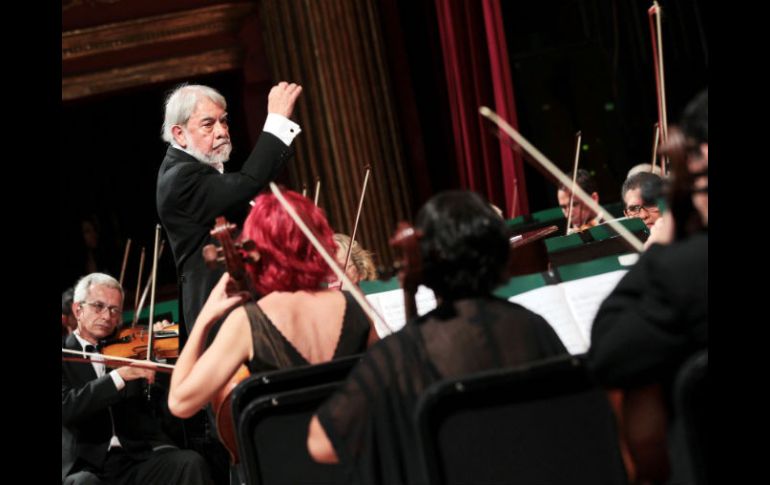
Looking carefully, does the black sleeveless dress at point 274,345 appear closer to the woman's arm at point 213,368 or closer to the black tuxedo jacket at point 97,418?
the woman's arm at point 213,368

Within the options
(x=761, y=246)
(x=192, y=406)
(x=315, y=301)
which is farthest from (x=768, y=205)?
(x=192, y=406)

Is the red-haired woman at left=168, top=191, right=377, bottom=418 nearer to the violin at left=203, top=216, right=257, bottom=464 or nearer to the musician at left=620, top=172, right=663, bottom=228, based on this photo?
the violin at left=203, top=216, right=257, bottom=464

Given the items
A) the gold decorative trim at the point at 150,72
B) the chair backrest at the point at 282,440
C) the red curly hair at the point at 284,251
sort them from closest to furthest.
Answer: the chair backrest at the point at 282,440
the red curly hair at the point at 284,251
the gold decorative trim at the point at 150,72

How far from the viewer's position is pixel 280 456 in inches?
65.6

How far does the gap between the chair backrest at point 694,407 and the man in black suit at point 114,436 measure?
1.62 m

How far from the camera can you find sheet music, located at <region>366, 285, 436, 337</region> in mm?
2357

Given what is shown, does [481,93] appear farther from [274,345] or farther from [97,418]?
[274,345]

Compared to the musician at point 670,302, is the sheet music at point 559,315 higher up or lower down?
lower down

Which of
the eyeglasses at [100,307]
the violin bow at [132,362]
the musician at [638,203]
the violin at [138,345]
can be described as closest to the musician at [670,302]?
the violin bow at [132,362]

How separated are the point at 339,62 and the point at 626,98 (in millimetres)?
1516

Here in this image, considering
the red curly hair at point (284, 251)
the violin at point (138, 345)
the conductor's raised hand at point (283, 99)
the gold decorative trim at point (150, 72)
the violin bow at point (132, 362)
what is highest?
the gold decorative trim at point (150, 72)

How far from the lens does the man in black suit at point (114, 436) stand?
2693 mm

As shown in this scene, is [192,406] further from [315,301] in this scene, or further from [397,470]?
[397,470]

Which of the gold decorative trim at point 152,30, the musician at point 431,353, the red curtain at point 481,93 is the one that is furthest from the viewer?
the gold decorative trim at point 152,30
